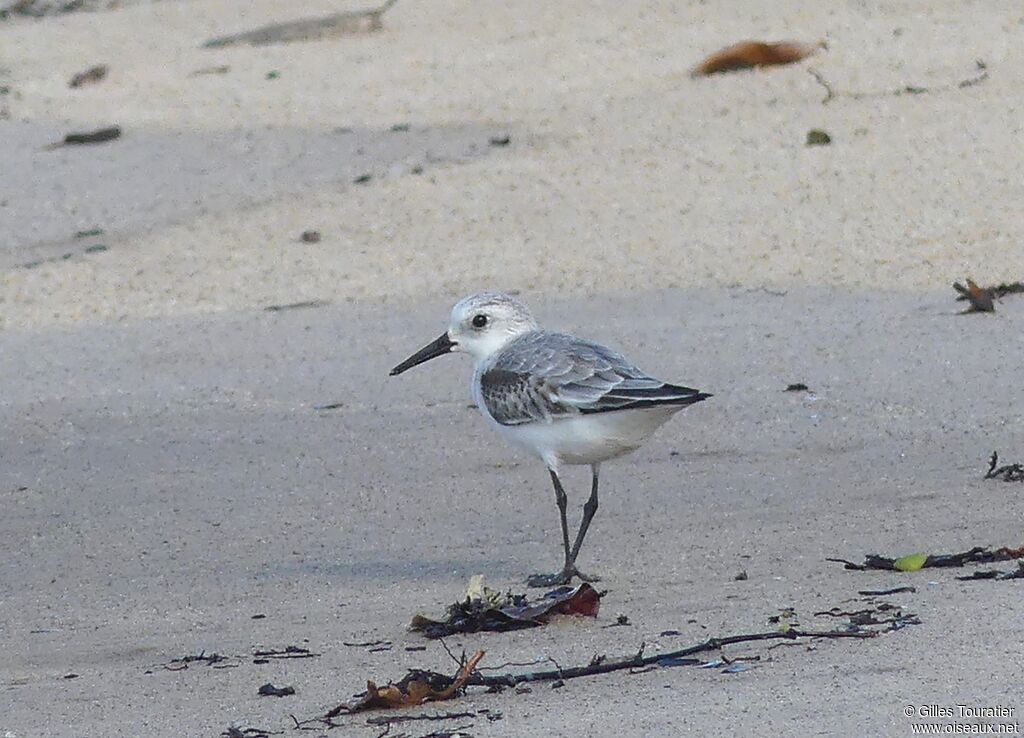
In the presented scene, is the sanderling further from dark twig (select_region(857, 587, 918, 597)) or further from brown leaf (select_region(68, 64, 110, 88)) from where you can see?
brown leaf (select_region(68, 64, 110, 88))

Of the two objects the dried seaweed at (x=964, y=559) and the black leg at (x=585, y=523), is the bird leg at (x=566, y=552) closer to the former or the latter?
the black leg at (x=585, y=523)

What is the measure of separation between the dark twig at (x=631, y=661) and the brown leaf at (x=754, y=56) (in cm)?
771

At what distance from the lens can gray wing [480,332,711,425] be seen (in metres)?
4.81

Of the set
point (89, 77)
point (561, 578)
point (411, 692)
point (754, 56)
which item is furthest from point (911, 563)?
point (89, 77)

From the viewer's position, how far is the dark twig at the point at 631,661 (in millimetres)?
3799

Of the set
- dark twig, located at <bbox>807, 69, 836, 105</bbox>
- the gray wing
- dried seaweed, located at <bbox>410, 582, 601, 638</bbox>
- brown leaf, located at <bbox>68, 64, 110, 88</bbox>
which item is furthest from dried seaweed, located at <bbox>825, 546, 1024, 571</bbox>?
brown leaf, located at <bbox>68, 64, 110, 88</bbox>

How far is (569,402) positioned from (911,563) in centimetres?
101

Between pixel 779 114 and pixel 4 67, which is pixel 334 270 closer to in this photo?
pixel 779 114

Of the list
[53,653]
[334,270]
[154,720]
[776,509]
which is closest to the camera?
[154,720]

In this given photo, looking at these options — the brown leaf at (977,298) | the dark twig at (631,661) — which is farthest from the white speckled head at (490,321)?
the brown leaf at (977,298)

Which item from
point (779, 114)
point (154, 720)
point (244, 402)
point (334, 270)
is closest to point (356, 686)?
point (154, 720)

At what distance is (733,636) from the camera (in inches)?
157

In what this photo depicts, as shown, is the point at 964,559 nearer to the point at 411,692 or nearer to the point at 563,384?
the point at 563,384

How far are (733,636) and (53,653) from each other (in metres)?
1.65
